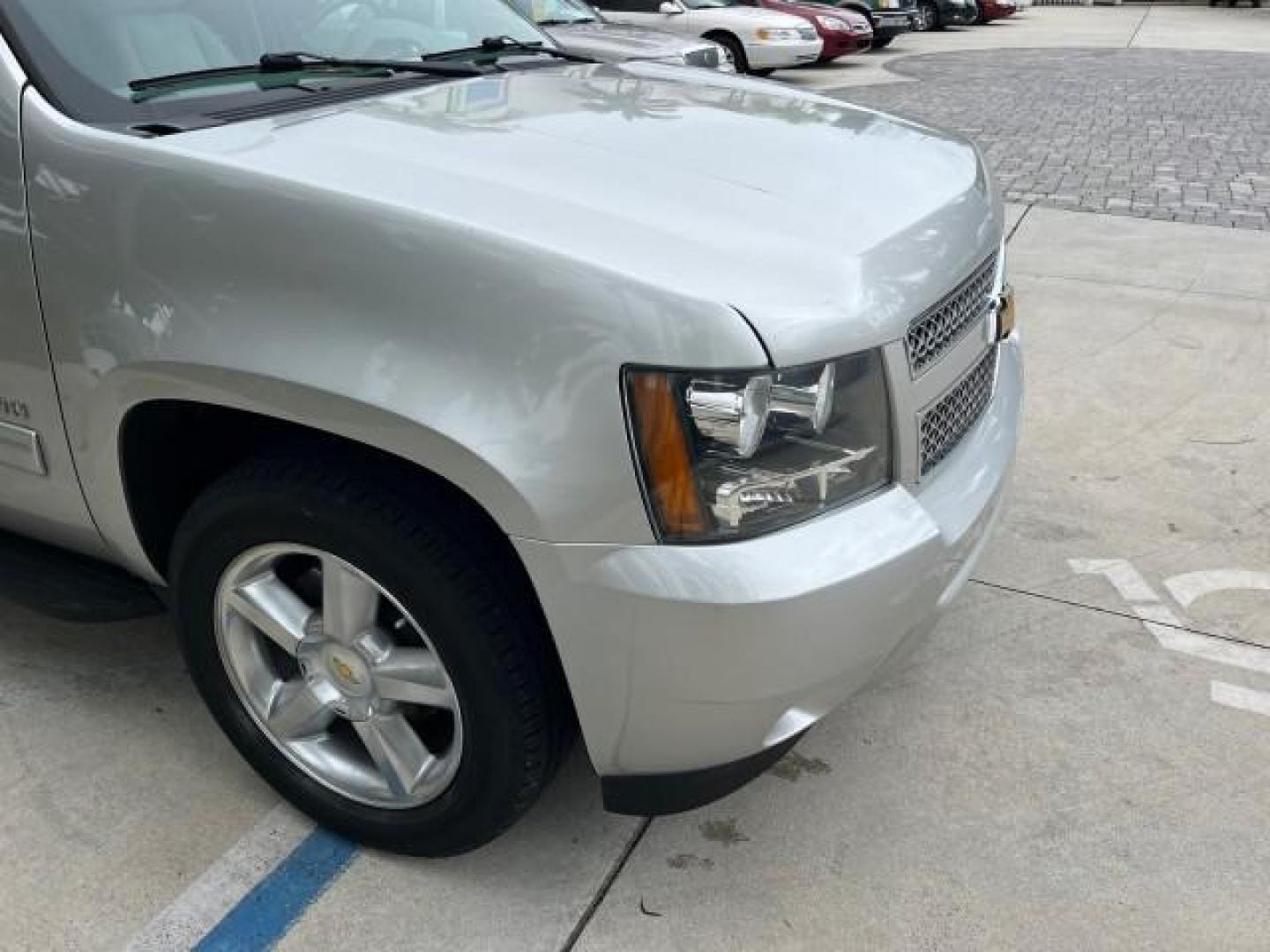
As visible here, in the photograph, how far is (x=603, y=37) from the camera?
8.21 metres

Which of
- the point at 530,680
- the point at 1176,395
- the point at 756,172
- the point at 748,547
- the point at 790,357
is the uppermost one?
the point at 756,172

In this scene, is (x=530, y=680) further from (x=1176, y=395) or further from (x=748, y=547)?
(x=1176, y=395)

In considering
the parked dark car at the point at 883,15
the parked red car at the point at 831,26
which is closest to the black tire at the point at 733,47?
the parked red car at the point at 831,26

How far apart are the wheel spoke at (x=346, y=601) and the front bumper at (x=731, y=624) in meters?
0.42

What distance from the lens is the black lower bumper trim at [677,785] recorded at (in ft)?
6.41

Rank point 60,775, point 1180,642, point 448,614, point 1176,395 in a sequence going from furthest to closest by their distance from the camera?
point 1176,395
point 1180,642
point 60,775
point 448,614

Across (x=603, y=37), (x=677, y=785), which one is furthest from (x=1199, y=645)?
(x=603, y=37)

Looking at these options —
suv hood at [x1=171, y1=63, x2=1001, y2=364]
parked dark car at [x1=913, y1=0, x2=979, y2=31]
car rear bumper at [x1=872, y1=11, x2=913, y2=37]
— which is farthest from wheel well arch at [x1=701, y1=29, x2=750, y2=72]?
suv hood at [x1=171, y1=63, x2=1001, y2=364]

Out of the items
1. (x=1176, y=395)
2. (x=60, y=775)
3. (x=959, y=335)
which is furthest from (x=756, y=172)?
(x=1176, y=395)

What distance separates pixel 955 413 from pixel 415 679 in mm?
1160

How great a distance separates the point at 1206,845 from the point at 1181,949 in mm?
324

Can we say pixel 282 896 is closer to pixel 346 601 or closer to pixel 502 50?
pixel 346 601

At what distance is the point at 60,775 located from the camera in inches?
101

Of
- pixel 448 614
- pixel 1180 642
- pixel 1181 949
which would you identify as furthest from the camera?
pixel 1180 642
